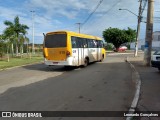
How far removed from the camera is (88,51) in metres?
22.9

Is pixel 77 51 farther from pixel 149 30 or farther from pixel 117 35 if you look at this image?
pixel 117 35

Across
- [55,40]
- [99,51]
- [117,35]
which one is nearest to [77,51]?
[55,40]

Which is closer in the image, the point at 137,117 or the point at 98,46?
the point at 137,117

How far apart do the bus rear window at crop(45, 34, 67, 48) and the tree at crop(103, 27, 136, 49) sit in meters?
54.0

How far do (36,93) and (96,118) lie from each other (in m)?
3.78

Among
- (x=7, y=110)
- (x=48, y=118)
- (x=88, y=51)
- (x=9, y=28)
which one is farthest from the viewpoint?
(x=9, y=28)

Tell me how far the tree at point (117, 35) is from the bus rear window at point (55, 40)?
53979 millimetres

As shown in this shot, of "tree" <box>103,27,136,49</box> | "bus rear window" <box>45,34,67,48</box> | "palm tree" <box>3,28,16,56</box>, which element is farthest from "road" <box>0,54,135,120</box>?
"tree" <box>103,27,136,49</box>

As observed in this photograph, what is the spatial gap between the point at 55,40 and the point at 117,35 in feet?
179

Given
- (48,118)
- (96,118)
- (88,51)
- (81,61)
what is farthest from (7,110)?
(88,51)

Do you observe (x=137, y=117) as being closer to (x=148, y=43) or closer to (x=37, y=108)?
(x=37, y=108)

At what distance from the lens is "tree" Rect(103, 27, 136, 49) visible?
7181 centimetres

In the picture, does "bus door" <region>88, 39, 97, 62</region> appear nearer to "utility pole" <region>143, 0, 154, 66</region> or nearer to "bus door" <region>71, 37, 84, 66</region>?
"bus door" <region>71, 37, 84, 66</region>

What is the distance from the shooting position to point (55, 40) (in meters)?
18.9
